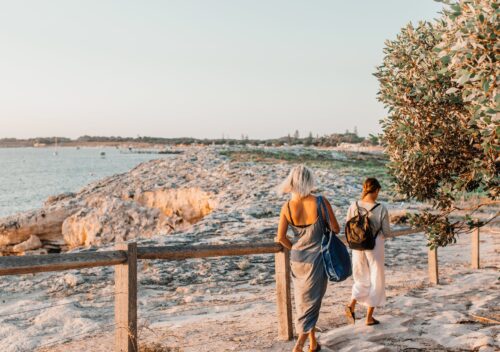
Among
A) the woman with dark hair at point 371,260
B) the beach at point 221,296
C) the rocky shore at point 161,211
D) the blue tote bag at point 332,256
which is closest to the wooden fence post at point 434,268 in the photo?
the beach at point 221,296

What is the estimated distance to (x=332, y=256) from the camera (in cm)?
622

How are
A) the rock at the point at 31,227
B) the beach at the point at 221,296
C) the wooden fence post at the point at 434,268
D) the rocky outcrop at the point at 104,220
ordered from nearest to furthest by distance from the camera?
1. the beach at the point at 221,296
2. the wooden fence post at the point at 434,268
3. the rocky outcrop at the point at 104,220
4. the rock at the point at 31,227

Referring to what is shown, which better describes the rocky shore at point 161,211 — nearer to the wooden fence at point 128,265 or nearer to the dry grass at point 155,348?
the wooden fence at point 128,265

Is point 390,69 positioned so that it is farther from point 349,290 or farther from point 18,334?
point 18,334

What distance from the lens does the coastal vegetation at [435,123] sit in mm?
5188

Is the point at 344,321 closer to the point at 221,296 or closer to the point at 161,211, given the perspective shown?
the point at 221,296

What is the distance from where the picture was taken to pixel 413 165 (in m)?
6.73

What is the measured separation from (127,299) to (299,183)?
7.65 ft

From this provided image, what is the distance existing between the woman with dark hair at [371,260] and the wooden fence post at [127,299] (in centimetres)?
327

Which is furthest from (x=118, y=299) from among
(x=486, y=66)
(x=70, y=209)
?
(x=70, y=209)

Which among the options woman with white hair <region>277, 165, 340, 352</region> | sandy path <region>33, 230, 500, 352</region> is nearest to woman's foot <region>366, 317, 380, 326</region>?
sandy path <region>33, 230, 500, 352</region>

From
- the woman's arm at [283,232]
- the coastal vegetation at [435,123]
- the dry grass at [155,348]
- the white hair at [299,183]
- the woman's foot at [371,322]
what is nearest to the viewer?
the coastal vegetation at [435,123]

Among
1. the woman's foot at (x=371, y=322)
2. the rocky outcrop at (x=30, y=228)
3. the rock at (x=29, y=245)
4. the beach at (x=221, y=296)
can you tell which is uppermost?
the woman's foot at (x=371, y=322)

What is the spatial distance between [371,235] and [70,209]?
57.8 feet
